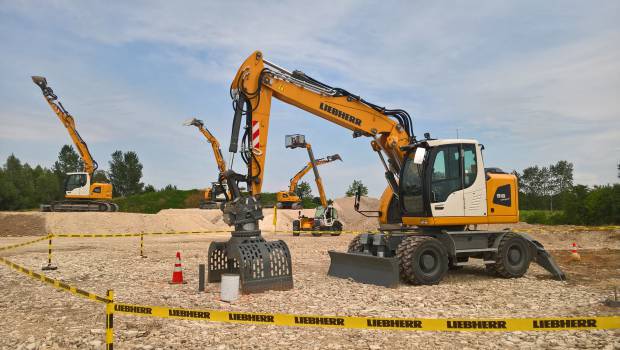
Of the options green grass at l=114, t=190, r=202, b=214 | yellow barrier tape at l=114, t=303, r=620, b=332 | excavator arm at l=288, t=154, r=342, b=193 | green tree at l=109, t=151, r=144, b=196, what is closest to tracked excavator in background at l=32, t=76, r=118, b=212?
excavator arm at l=288, t=154, r=342, b=193

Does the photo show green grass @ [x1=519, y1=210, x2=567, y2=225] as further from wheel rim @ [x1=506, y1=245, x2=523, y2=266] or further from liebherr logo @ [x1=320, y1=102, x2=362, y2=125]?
liebherr logo @ [x1=320, y1=102, x2=362, y2=125]

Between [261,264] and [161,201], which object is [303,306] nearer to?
[261,264]

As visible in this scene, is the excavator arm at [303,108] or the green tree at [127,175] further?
the green tree at [127,175]

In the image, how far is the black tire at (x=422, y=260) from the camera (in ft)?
31.2

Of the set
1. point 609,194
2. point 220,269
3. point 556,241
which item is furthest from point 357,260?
point 609,194

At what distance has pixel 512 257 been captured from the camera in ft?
36.0

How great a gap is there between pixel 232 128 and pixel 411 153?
4.08 meters

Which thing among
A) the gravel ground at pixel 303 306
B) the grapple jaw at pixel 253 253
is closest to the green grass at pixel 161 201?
the gravel ground at pixel 303 306

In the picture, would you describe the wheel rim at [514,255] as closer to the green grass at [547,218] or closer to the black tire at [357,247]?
the black tire at [357,247]

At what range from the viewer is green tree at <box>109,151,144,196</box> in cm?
7988

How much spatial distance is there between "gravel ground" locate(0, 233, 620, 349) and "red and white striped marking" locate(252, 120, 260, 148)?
9.92 feet

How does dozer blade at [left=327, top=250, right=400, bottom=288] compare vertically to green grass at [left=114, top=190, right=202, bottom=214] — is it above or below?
below

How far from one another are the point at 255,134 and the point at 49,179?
6158 cm

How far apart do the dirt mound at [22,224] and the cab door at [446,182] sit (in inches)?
937
